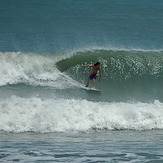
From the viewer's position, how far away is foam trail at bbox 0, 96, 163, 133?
44.1 ft

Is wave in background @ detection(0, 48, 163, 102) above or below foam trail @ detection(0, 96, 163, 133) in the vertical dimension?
above

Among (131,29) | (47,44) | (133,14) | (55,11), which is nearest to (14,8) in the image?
(55,11)

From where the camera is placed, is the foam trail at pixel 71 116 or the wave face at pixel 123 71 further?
the wave face at pixel 123 71

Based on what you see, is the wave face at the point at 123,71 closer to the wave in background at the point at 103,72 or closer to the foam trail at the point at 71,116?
the wave in background at the point at 103,72

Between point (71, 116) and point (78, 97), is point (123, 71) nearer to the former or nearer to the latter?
point (78, 97)

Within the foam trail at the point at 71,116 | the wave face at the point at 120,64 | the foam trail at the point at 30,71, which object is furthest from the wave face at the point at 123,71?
the foam trail at the point at 71,116

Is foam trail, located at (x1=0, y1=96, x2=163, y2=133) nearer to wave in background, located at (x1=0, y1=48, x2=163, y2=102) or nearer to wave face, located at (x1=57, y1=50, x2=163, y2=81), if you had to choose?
wave in background, located at (x1=0, y1=48, x2=163, y2=102)

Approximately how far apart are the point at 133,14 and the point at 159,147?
36241 millimetres

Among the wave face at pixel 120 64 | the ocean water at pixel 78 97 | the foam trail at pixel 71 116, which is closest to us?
the ocean water at pixel 78 97

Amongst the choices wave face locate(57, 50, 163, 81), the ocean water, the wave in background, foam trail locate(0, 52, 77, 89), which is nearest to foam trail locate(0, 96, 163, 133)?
the ocean water

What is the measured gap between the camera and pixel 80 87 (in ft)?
60.1

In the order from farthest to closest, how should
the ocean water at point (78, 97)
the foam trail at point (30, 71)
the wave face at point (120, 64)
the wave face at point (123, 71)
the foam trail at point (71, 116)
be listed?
the wave face at point (120, 64)
the wave face at point (123, 71)
the foam trail at point (30, 71)
the foam trail at point (71, 116)
the ocean water at point (78, 97)

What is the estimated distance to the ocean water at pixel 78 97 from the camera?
10.4 m

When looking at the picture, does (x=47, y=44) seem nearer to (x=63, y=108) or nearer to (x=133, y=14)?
(x=63, y=108)
